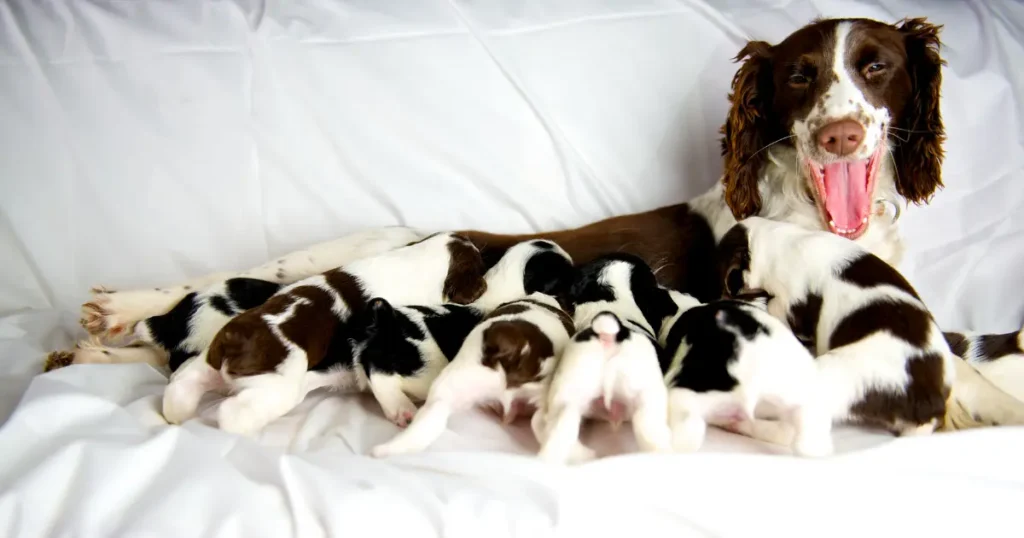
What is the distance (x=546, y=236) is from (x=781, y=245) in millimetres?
858

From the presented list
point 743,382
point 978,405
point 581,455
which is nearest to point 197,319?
point 581,455

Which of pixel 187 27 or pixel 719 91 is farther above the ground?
Answer: pixel 187 27

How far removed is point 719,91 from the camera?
3.04m

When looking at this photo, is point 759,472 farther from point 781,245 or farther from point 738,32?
point 738,32

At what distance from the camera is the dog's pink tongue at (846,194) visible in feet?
7.98

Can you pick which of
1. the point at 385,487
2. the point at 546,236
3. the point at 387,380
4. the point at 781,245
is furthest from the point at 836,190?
the point at 385,487

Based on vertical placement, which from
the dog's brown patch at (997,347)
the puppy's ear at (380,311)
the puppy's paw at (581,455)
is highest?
the puppy's ear at (380,311)

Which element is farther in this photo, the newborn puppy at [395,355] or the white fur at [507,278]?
the white fur at [507,278]

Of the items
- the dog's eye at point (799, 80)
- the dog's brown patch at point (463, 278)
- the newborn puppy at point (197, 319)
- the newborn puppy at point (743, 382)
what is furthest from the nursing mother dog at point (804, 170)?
the newborn puppy at point (743, 382)

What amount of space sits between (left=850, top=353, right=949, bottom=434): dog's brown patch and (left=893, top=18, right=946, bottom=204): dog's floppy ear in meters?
0.98

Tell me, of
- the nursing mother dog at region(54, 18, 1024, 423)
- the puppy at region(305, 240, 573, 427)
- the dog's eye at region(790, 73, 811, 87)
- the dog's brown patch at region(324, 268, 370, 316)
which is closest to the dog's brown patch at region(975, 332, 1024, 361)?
the nursing mother dog at region(54, 18, 1024, 423)

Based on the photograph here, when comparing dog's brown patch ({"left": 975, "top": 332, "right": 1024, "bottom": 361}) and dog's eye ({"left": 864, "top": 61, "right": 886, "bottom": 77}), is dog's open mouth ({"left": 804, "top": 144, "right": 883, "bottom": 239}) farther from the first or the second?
dog's brown patch ({"left": 975, "top": 332, "right": 1024, "bottom": 361})

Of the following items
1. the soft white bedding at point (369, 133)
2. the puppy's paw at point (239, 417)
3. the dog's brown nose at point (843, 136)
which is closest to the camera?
the puppy's paw at point (239, 417)

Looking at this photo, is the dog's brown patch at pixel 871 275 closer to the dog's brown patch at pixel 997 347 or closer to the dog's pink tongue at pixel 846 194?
the dog's pink tongue at pixel 846 194
